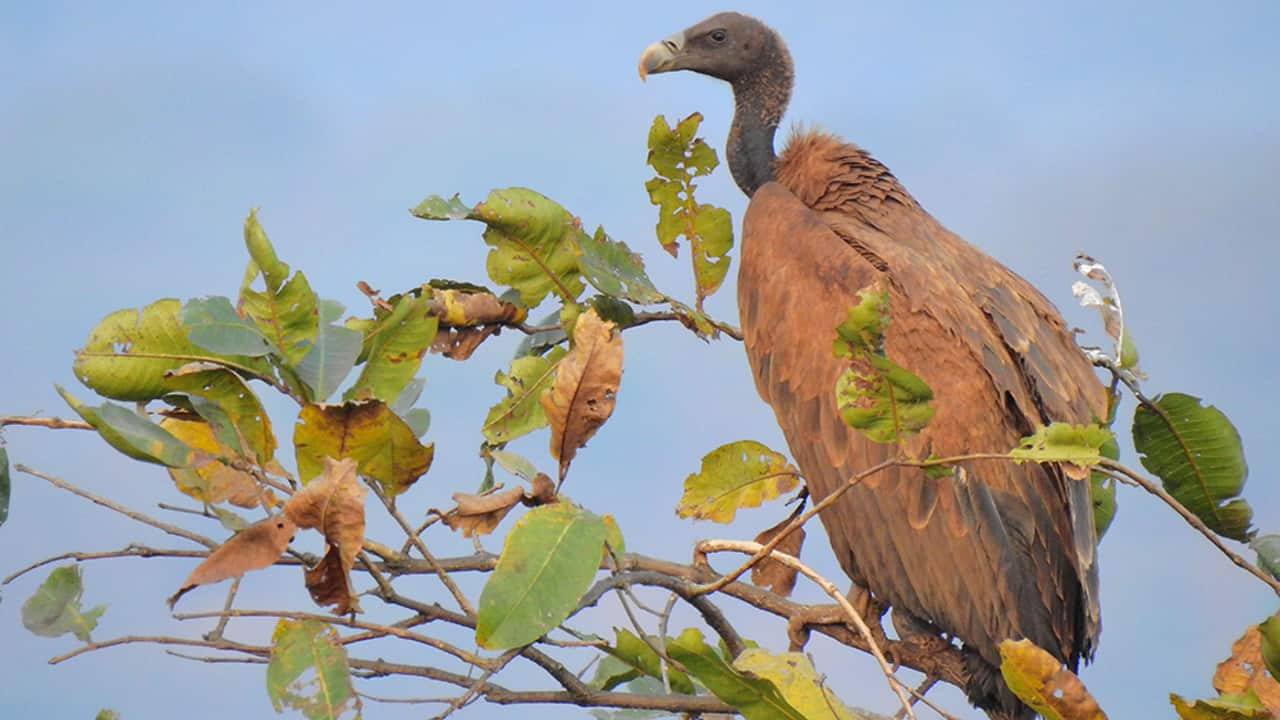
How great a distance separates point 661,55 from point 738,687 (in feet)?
11.4

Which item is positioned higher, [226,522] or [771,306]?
[771,306]

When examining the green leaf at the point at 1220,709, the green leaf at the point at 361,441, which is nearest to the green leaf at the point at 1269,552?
the green leaf at the point at 1220,709

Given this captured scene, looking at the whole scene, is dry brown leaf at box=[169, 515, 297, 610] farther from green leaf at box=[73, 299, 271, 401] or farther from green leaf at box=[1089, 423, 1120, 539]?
green leaf at box=[1089, 423, 1120, 539]

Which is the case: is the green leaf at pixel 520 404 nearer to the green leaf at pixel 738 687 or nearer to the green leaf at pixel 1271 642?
the green leaf at pixel 738 687

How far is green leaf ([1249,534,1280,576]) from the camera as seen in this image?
288 centimetres

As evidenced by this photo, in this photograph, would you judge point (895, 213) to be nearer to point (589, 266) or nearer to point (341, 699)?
point (589, 266)

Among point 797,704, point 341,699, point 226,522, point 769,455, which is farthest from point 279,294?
point 769,455

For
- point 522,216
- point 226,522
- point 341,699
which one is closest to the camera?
point 341,699

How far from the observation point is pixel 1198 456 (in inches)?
122

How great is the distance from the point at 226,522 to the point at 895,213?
2745 mm

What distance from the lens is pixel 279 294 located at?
2273mm

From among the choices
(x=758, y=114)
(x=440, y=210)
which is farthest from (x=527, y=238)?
(x=758, y=114)

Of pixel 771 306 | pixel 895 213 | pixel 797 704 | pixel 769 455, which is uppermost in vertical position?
pixel 895 213

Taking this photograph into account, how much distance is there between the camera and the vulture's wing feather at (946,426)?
145 inches
